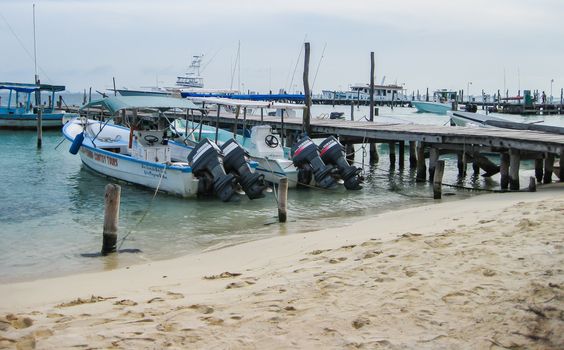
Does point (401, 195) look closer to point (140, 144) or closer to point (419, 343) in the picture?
point (140, 144)

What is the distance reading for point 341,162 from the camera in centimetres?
1798

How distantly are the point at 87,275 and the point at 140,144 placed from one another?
1004cm

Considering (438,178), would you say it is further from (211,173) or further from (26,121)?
(26,121)

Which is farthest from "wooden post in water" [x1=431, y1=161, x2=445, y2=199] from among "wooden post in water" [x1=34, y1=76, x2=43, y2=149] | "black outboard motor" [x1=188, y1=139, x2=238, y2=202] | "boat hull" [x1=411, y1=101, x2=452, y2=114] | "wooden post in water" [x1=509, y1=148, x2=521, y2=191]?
"boat hull" [x1=411, y1=101, x2=452, y2=114]

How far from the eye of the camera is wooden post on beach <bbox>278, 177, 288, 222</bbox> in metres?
12.3

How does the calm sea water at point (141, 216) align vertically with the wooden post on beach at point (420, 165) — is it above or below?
below

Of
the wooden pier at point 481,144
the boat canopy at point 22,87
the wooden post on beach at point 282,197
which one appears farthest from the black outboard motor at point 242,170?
the boat canopy at point 22,87

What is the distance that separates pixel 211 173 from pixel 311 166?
335 cm

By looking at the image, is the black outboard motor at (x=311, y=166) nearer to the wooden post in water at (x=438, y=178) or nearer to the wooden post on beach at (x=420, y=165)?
the wooden post in water at (x=438, y=178)

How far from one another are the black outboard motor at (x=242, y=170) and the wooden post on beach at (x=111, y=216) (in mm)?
5962

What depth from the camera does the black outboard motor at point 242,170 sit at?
15688 millimetres

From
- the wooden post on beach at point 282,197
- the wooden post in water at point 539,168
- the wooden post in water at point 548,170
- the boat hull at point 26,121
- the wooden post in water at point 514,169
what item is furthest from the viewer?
the boat hull at point 26,121

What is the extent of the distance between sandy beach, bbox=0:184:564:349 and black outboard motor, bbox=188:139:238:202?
691 cm

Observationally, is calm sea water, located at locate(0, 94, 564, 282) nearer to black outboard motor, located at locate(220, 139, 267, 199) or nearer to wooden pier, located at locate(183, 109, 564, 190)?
black outboard motor, located at locate(220, 139, 267, 199)
